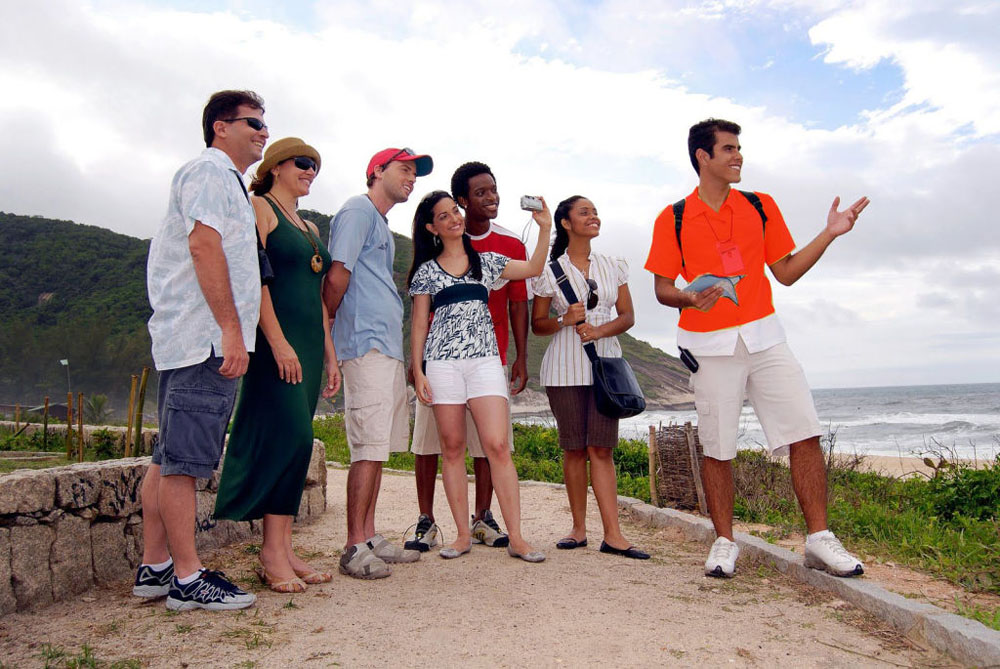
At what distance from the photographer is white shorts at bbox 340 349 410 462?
4039 mm

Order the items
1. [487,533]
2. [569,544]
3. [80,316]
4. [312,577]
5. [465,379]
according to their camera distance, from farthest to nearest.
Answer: [80,316] < [487,533] < [569,544] < [465,379] < [312,577]

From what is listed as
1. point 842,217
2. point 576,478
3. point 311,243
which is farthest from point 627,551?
point 311,243

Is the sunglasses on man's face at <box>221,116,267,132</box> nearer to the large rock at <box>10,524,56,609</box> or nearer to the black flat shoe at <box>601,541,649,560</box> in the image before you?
the large rock at <box>10,524,56,609</box>

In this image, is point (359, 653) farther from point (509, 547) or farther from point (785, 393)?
point (785, 393)

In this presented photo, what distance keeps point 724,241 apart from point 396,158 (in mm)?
1908

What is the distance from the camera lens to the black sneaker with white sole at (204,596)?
3176 millimetres

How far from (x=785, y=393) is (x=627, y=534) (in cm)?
208

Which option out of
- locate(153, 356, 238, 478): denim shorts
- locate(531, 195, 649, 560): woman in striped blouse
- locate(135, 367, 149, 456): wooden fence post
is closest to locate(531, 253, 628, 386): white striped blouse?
locate(531, 195, 649, 560): woman in striped blouse

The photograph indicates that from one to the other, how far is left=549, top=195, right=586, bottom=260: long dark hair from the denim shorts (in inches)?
93.3

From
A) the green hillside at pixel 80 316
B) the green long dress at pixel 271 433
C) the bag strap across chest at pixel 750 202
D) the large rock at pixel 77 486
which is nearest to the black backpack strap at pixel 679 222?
the bag strap across chest at pixel 750 202

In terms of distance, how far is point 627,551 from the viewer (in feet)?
14.8

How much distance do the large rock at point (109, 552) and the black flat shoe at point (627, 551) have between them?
8.82 ft

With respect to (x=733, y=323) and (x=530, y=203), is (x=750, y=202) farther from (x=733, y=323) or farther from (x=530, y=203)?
(x=530, y=203)

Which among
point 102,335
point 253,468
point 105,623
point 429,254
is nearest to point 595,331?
point 429,254
